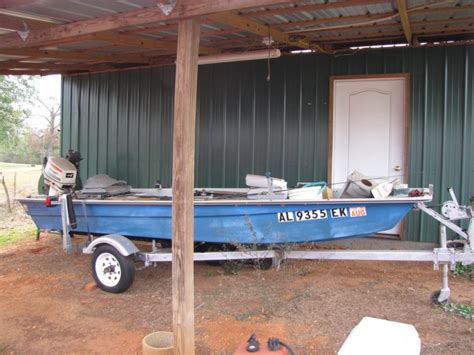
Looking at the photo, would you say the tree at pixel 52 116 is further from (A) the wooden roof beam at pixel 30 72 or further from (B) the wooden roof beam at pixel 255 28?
(B) the wooden roof beam at pixel 255 28

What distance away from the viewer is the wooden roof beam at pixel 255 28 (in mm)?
4513

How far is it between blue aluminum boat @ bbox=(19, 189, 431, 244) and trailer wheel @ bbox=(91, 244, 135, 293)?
0.43 meters

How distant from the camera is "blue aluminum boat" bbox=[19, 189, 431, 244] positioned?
463cm

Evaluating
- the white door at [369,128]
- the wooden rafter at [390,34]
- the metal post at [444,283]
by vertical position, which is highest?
the wooden rafter at [390,34]

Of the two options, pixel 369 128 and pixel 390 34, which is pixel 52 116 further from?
pixel 390 34

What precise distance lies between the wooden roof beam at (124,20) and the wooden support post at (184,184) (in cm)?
11

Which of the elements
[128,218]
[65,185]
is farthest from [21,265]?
[128,218]

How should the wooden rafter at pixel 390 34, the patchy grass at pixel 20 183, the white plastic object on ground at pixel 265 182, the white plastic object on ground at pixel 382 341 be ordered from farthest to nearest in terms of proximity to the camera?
the patchy grass at pixel 20 183, the wooden rafter at pixel 390 34, the white plastic object on ground at pixel 265 182, the white plastic object on ground at pixel 382 341

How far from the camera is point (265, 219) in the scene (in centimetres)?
487

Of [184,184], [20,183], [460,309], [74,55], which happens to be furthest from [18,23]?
[20,183]

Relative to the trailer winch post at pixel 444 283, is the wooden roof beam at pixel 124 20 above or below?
above

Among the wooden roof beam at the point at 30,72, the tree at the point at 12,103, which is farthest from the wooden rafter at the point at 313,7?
the tree at the point at 12,103

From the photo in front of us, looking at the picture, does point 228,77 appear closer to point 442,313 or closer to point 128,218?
point 128,218

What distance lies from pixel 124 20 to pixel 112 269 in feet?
9.29
